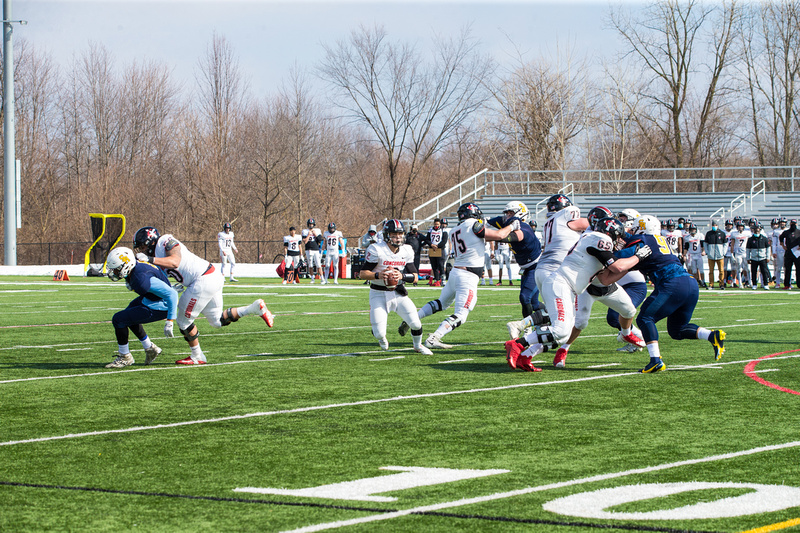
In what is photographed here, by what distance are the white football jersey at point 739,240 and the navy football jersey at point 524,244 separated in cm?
1820

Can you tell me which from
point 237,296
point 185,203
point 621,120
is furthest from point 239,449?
point 185,203

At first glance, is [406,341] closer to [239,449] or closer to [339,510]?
[239,449]

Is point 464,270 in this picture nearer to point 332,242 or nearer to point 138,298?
point 138,298

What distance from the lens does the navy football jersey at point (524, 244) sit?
40.0 feet

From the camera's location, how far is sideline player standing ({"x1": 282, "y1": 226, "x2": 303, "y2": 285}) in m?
31.0

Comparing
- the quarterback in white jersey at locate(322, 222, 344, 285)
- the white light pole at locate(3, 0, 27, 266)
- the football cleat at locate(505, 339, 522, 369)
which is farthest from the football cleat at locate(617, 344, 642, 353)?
the white light pole at locate(3, 0, 27, 266)

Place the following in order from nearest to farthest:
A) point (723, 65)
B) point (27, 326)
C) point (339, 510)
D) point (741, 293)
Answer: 1. point (339, 510)
2. point (27, 326)
3. point (741, 293)
4. point (723, 65)

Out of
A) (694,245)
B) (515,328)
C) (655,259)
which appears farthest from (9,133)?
(655,259)

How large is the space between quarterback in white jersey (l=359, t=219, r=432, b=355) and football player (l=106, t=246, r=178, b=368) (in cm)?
217

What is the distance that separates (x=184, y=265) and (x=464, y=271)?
3336mm

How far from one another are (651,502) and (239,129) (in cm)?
5591

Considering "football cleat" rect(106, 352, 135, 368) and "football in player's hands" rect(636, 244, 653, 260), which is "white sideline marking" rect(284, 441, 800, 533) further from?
"football cleat" rect(106, 352, 135, 368)

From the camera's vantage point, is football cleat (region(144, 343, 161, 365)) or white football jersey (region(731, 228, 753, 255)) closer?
football cleat (region(144, 343, 161, 365))

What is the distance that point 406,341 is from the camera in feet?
42.8
